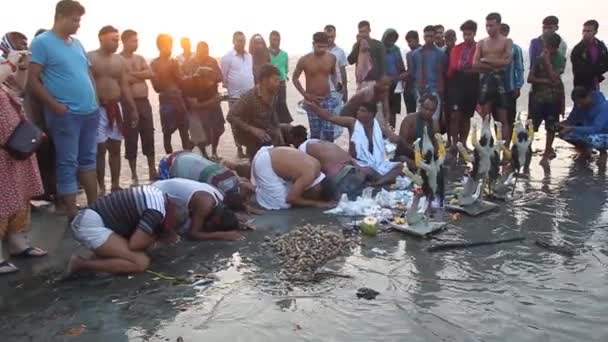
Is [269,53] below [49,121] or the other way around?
the other way around

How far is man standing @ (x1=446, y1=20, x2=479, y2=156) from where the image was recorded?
883cm

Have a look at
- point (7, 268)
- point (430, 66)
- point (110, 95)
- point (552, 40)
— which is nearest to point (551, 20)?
point (552, 40)

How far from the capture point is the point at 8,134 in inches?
179

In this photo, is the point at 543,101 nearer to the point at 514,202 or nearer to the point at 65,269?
the point at 514,202

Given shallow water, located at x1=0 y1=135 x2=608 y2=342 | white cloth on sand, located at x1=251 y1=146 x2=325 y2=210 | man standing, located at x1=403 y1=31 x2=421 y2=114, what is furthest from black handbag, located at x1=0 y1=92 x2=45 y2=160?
man standing, located at x1=403 y1=31 x2=421 y2=114

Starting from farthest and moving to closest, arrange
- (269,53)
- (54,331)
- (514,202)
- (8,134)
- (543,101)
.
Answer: (269,53) → (543,101) → (514,202) → (8,134) → (54,331)

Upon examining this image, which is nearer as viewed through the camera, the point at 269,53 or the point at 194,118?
the point at 194,118

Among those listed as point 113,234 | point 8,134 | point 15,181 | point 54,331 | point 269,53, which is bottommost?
point 54,331

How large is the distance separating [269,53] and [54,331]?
7.18m

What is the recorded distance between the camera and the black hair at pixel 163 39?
810cm

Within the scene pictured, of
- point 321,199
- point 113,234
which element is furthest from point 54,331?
point 321,199

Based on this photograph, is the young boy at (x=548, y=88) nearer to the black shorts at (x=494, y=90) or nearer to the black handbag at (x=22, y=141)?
the black shorts at (x=494, y=90)

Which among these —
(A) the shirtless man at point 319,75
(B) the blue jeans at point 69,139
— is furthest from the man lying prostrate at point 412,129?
(B) the blue jeans at point 69,139

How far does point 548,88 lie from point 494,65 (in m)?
0.96
